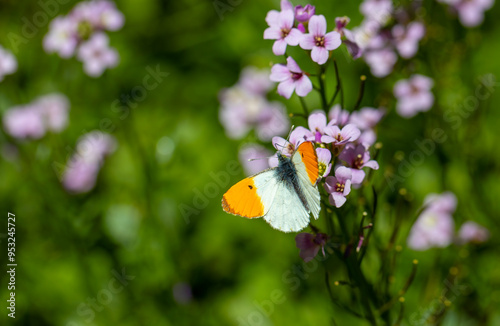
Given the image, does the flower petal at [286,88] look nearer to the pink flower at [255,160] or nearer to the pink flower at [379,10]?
the pink flower at [379,10]

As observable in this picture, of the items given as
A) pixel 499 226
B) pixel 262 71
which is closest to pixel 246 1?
pixel 262 71

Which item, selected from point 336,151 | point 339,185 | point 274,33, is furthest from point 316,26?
point 339,185

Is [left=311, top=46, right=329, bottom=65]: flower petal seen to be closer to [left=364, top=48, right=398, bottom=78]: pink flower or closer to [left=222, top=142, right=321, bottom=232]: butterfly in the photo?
[left=222, top=142, right=321, bottom=232]: butterfly

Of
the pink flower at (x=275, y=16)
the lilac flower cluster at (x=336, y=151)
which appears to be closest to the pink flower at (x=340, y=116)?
the lilac flower cluster at (x=336, y=151)

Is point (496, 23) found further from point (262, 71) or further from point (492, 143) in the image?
point (262, 71)

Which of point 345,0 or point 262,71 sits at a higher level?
point 345,0

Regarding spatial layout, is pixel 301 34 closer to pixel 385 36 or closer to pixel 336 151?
pixel 336 151

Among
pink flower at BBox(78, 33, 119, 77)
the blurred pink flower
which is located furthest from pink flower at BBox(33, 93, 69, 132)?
the blurred pink flower
